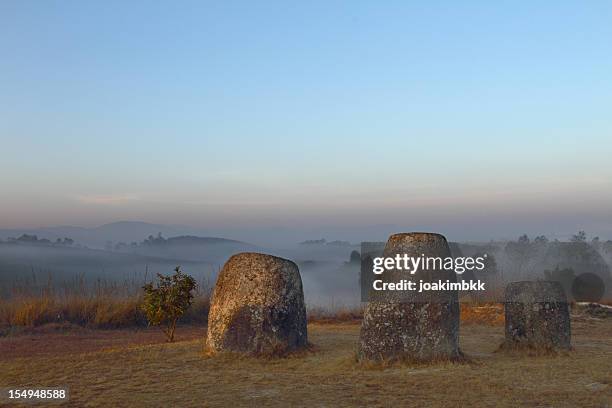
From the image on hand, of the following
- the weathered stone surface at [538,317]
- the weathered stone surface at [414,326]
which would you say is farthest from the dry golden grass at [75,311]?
the weathered stone surface at [538,317]

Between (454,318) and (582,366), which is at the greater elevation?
(454,318)

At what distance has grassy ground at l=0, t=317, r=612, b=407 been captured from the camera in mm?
8273

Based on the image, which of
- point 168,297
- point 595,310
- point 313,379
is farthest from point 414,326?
point 595,310

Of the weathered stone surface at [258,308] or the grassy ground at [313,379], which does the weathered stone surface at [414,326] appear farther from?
the weathered stone surface at [258,308]

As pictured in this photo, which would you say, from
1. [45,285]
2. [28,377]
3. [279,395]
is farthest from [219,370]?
[45,285]

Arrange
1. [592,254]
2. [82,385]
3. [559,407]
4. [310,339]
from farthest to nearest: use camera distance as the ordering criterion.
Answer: [592,254], [310,339], [82,385], [559,407]

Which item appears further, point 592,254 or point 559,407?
point 592,254

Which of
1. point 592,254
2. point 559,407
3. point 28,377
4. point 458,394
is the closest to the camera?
point 559,407

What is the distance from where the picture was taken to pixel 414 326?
413 inches

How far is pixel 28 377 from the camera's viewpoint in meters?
9.89

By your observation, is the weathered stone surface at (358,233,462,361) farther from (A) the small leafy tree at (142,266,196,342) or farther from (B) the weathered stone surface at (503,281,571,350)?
(A) the small leafy tree at (142,266,196,342)

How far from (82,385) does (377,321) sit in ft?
15.3

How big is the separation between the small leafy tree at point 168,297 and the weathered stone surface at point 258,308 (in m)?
2.67

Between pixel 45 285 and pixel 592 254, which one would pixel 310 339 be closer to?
pixel 45 285
